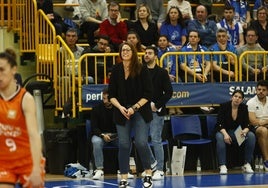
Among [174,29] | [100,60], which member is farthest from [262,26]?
[100,60]

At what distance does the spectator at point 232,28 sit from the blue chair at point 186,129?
269 cm

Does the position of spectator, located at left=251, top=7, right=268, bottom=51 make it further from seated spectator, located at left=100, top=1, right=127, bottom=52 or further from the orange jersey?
the orange jersey

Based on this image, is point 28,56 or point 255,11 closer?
point 28,56

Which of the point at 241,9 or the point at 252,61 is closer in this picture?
the point at 252,61

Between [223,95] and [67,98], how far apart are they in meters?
2.98

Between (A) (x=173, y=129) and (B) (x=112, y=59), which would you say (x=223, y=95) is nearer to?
(A) (x=173, y=129)

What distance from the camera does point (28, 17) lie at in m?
17.3

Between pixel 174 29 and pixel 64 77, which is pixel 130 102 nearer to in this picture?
pixel 64 77

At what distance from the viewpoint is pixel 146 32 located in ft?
56.9

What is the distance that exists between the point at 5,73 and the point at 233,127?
28.4 ft

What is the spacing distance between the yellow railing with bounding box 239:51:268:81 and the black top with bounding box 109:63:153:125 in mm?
4280

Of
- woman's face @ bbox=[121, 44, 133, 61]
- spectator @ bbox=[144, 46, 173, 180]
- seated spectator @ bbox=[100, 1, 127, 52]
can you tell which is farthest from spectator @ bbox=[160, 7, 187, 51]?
woman's face @ bbox=[121, 44, 133, 61]

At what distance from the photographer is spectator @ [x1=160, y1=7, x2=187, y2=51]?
17.5 m

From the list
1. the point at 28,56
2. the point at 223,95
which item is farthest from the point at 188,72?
the point at 28,56
